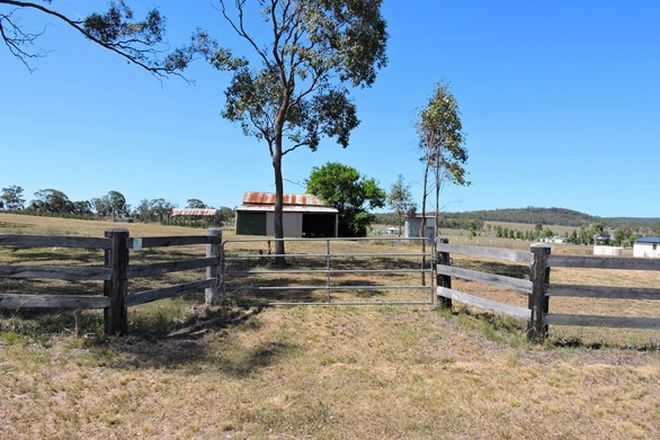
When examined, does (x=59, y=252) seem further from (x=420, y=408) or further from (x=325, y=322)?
(x=420, y=408)

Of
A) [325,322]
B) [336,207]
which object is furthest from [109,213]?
[325,322]

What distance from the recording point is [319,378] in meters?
5.19

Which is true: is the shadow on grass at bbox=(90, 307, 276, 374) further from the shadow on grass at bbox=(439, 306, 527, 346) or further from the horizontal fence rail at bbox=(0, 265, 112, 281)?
the shadow on grass at bbox=(439, 306, 527, 346)

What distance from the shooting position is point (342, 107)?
2039 centimetres

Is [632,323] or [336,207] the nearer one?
[632,323]

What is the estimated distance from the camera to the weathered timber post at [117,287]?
6273mm

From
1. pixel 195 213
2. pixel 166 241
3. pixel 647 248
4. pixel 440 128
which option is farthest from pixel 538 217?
pixel 166 241

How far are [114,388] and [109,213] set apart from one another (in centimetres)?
11580

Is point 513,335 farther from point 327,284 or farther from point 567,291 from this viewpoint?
point 327,284

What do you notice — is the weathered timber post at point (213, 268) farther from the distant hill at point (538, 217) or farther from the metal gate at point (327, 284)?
the distant hill at point (538, 217)

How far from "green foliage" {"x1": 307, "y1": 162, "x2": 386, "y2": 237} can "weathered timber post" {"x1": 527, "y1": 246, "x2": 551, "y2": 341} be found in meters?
38.0

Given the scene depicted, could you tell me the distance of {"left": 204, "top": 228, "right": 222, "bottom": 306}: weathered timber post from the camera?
27.7ft

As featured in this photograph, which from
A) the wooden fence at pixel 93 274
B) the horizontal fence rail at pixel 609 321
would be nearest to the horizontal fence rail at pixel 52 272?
the wooden fence at pixel 93 274

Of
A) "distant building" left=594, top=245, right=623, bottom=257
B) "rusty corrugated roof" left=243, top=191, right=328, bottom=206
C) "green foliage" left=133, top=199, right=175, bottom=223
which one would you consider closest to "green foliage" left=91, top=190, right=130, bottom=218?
"green foliage" left=133, top=199, right=175, bottom=223
